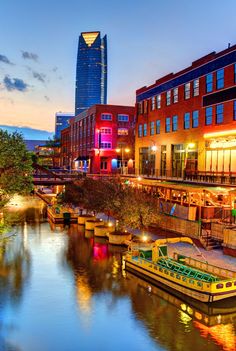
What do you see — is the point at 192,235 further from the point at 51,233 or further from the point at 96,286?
the point at 51,233

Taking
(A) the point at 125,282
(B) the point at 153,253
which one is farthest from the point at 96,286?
(B) the point at 153,253

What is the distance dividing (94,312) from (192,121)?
3786cm

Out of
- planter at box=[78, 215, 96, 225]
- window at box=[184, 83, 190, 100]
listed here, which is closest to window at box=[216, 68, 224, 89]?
window at box=[184, 83, 190, 100]

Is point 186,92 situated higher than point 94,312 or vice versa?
point 186,92

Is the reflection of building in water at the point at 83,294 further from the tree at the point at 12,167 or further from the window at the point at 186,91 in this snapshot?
the window at the point at 186,91

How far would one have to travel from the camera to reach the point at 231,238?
32438 millimetres

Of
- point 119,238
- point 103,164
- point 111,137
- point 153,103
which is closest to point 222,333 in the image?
point 119,238

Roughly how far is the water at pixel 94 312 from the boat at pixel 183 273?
795 millimetres

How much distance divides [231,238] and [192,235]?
5.59m

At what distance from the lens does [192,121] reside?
5584 cm

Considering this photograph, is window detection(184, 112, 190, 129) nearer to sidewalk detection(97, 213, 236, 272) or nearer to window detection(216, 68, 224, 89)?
window detection(216, 68, 224, 89)

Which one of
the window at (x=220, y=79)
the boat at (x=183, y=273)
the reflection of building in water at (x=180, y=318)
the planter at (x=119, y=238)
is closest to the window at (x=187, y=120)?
the window at (x=220, y=79)

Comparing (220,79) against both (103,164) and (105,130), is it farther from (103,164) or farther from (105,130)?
(103,164)

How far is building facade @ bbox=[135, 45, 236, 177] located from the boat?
18.6 metres
